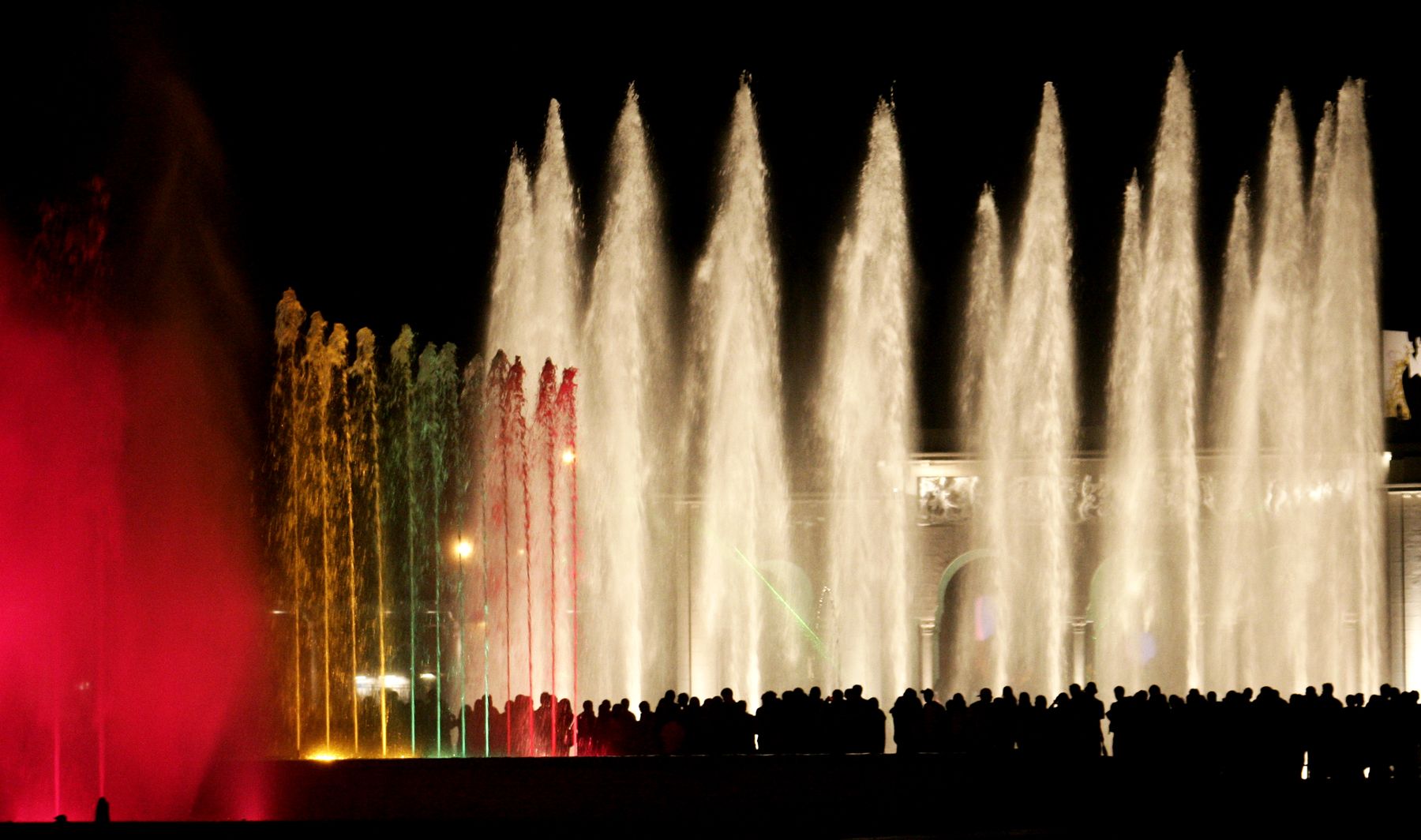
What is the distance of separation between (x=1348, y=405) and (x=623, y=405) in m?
11.5

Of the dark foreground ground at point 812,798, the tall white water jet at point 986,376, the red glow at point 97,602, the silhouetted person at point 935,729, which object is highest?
the tall white water jet at point 986,376

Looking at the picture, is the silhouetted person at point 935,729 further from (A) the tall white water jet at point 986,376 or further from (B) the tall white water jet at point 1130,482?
(B) the tall white water jet at point 1130,482

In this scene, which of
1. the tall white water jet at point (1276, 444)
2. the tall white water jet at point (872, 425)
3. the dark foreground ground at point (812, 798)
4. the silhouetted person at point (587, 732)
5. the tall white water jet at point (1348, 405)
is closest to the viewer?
the dark foreground ground at point (812, 798)

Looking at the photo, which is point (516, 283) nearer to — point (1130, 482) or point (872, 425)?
point (872, 425)

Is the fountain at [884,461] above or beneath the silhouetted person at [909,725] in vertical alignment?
above

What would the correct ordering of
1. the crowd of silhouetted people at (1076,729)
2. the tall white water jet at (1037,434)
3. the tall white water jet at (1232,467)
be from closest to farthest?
the crowd of silhouetted people at (1076,729), the tall white water jet at (1232,467), the tall white water jet at (1037,434)

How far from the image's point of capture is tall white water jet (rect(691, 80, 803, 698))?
26938mm

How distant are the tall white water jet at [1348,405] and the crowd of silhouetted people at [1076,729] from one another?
11.3 m

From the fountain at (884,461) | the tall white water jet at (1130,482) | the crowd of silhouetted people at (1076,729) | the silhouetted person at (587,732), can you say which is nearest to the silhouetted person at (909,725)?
the crowd of silhouetted people at (1076,729)

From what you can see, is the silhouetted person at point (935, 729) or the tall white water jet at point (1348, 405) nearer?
the silhouetted person at point (935, 729)

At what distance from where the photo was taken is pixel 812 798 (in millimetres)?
13188

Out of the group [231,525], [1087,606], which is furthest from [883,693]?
[231,525]

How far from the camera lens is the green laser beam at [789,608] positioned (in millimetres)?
27609

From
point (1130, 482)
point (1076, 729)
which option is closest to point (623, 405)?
point (1130, 482)
